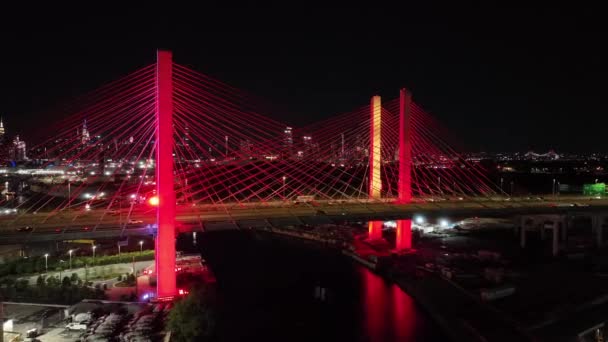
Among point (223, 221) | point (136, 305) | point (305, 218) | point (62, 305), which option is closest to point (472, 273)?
point (305, 218)

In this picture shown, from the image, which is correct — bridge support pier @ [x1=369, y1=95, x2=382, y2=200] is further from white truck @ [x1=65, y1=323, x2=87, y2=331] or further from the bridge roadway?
white truck @ [x1=65, y1=323, x2=87, y2=331]

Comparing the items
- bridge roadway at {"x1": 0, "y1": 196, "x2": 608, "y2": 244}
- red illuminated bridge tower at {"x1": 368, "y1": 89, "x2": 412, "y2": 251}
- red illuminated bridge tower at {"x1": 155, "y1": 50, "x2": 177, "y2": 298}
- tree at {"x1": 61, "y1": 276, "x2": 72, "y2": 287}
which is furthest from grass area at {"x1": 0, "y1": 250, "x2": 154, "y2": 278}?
red illuminated bridge tower at {"x1": 368, "y1": 89, "x2": 412, "y2": 251}

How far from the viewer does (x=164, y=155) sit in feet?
21.5

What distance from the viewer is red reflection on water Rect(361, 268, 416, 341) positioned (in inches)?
312

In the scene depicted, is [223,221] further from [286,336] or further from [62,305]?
[62,305]

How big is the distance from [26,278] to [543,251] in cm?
1270

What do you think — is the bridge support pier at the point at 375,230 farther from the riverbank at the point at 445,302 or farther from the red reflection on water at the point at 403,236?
the red reflection on water at the point at 403,236

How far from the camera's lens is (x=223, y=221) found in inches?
289

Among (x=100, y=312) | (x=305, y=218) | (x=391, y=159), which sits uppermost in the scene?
(x=391, y=159)

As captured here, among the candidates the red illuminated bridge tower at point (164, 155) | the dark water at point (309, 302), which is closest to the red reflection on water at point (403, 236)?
the dark water at point (309, 302)

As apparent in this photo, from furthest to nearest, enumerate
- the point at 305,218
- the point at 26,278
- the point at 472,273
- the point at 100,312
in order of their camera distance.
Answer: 1. the point at 472,273
2. the point at 26,278
3. the point at 305,218
4. the point at 100,312

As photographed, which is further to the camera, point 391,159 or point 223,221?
point 391,159

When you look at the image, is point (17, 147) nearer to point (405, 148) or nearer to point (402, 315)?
point (405, 148)

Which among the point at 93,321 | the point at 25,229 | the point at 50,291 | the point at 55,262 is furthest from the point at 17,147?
the point at 93,321
